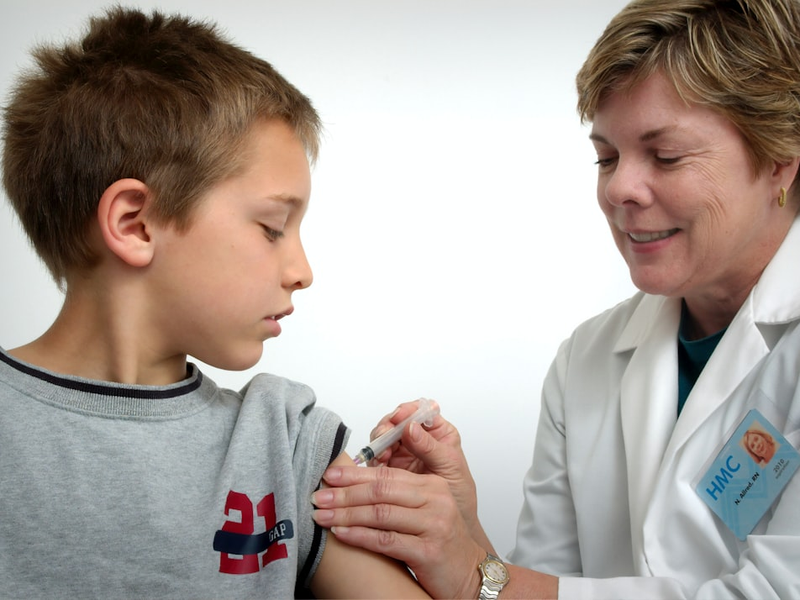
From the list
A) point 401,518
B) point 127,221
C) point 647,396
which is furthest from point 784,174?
point 127,221

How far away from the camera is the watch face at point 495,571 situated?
1444 mm

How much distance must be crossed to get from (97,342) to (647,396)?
1.04 m

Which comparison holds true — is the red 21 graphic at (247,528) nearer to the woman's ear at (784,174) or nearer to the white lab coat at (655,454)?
the white lab coat at (655,454)

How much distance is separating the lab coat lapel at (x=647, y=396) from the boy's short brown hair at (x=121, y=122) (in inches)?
35.1

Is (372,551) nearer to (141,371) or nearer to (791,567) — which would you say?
(141,371)

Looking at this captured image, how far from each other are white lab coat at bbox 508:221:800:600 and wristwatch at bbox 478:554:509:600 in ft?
0.39

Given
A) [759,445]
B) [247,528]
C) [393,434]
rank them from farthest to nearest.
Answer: [393,434], [759,445], [247,528]

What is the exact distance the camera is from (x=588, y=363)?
6.10 ft

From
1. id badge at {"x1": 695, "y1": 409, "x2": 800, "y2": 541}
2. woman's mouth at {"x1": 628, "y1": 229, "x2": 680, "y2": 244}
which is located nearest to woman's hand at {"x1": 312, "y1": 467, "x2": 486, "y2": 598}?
id badge at {"x1": 695, "y1": 409, "x2": 800, "y2": 541}

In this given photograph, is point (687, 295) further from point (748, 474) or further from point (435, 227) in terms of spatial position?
point (435, 227)

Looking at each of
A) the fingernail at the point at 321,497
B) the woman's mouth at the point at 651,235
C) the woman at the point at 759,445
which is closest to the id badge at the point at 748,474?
the woman at the point at 759,445

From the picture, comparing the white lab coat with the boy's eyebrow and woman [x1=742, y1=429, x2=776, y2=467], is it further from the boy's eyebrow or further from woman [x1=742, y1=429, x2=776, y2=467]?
the boy's eyebrow

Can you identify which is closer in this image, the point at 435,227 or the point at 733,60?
the point at 733,60

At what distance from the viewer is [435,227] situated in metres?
2.66
